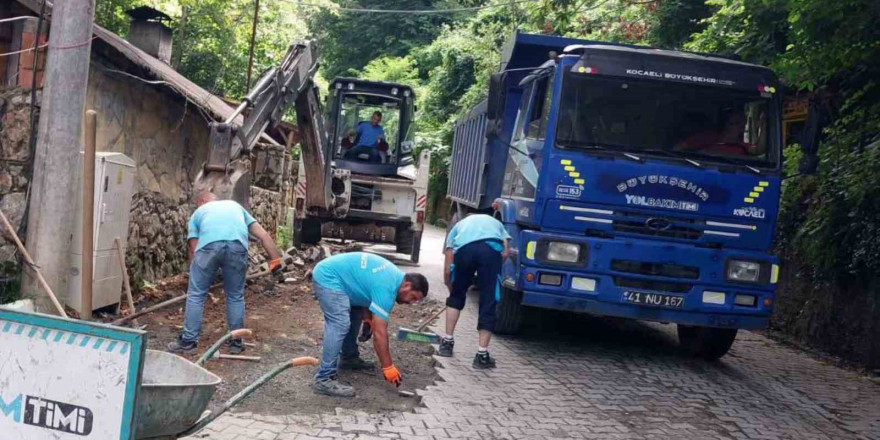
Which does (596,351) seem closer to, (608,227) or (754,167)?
(608,227)

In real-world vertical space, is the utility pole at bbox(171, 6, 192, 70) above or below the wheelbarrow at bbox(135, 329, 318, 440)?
above

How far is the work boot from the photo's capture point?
6977 millimetres

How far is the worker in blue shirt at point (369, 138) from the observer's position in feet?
52.9

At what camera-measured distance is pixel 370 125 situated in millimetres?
16281

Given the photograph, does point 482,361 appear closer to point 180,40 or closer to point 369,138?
point 369,138

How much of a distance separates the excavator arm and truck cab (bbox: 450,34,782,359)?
2.95m

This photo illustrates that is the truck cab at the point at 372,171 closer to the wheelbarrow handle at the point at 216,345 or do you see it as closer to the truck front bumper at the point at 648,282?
the truck front bumper at the point at 648,282

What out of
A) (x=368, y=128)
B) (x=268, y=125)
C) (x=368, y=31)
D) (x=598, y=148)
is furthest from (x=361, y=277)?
(x=368, y=31)

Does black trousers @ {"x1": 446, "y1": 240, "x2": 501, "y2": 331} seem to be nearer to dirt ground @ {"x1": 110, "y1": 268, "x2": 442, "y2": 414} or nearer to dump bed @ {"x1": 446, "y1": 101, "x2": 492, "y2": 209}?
dirt ground @ {"x1": 110, "y1": 268, "x2": 442, "y2": 414}

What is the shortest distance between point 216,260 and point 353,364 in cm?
142

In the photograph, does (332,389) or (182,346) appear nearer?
(332,389)

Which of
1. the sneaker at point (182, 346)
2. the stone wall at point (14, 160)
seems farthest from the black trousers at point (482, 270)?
the stone wall at point (14, 160)

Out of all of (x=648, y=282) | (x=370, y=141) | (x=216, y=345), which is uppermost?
(x=370, y=141)

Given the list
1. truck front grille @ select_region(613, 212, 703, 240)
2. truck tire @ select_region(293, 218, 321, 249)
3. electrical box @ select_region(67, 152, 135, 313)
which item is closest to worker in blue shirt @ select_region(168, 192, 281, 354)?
electrical box @ select_region(67, 152, 135, 313)
